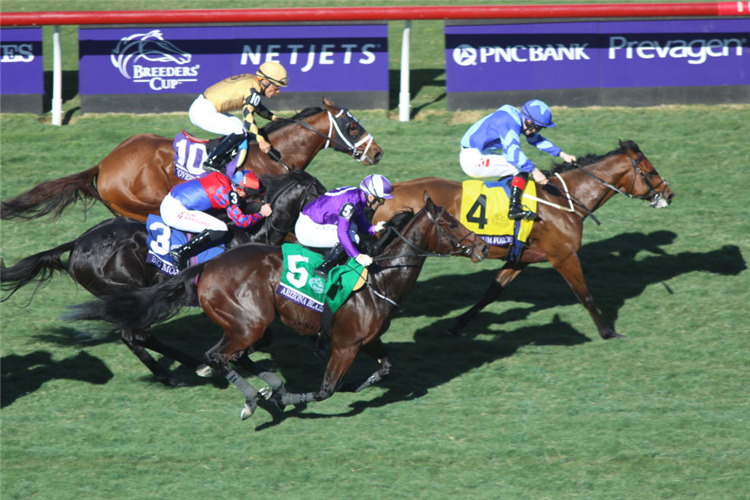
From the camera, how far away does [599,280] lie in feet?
29.7

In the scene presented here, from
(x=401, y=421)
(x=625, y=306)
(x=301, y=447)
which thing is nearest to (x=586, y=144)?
(x=625, y=306)

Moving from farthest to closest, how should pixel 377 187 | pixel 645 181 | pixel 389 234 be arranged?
pixel 645 181, pixel 377 187, pixel 389 234

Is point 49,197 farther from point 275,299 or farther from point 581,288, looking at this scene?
point 581,288

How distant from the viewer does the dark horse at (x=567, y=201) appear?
26.1 feet

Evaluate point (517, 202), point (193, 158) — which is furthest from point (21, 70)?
point (517, 202)

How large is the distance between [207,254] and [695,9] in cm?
795

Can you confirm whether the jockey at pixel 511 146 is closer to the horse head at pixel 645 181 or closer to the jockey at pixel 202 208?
the horse head at pixel 645 181

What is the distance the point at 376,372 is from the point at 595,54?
273 inches

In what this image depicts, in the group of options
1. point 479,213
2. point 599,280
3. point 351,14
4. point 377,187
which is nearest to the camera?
point 377,187

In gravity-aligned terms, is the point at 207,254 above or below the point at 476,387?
above

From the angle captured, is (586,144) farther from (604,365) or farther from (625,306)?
(604,365)

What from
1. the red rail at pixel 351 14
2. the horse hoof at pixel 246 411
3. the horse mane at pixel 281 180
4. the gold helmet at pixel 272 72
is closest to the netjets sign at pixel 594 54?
the red rail at pixel 351 14

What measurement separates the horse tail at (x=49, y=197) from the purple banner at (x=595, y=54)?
554 centimetres

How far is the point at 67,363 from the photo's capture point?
7.56m
